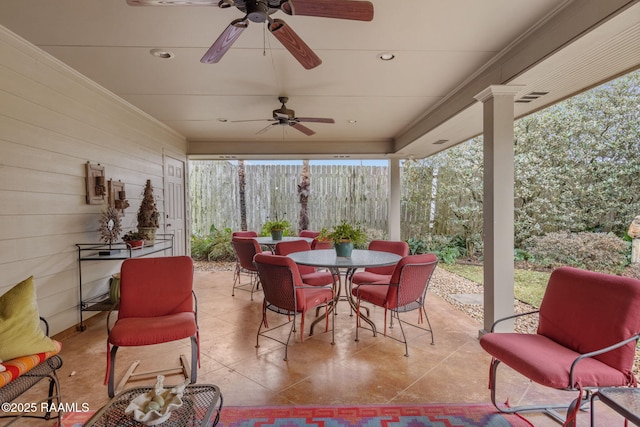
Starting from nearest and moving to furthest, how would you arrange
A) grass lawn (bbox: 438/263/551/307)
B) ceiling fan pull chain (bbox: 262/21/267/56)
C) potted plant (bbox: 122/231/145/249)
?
ceiling fan pull chain (bbox: 262/21/267/56) → potted plant (bbox: 122/231/145/249) → grass lawn (bbox: 438/263/551/307)

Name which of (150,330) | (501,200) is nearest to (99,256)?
(150,330)

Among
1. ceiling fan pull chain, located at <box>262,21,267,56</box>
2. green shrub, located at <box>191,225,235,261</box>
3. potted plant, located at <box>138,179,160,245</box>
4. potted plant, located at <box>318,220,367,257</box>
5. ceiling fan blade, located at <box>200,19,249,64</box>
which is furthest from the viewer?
green shrub, located at <box>191,225,235,261</box>

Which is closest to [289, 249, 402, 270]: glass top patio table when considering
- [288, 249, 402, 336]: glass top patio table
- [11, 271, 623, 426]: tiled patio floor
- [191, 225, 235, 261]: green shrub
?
[288, 249, 402, 336]: glass top patio table

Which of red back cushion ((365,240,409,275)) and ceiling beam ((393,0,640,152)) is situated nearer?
ceiling beam ((393,0,640,152))

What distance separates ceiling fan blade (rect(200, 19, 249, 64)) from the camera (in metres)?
1.79

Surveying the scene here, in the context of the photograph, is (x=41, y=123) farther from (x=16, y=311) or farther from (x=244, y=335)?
(x=244, y=335)

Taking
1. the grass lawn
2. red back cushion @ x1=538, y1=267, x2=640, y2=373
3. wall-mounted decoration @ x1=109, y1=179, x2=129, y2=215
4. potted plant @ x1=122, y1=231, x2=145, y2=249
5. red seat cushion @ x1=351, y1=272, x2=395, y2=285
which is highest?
wall-mounted decoration @ x1=109, y1=179, x2=129, y2=215

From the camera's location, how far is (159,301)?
2.46m

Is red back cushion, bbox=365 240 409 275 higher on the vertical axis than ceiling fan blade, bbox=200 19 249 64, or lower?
lower

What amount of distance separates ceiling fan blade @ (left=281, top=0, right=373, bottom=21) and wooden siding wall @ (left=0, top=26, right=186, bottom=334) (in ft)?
7.62

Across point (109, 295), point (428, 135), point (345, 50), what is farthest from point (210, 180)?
point (345, 50)

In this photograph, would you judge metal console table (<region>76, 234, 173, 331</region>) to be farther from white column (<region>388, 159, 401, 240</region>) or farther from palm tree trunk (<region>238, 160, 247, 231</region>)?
white column (<region>388, 159, 401, 240</region>)

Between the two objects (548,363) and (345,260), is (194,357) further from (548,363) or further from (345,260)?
(548,363)

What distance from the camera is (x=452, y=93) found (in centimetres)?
374
